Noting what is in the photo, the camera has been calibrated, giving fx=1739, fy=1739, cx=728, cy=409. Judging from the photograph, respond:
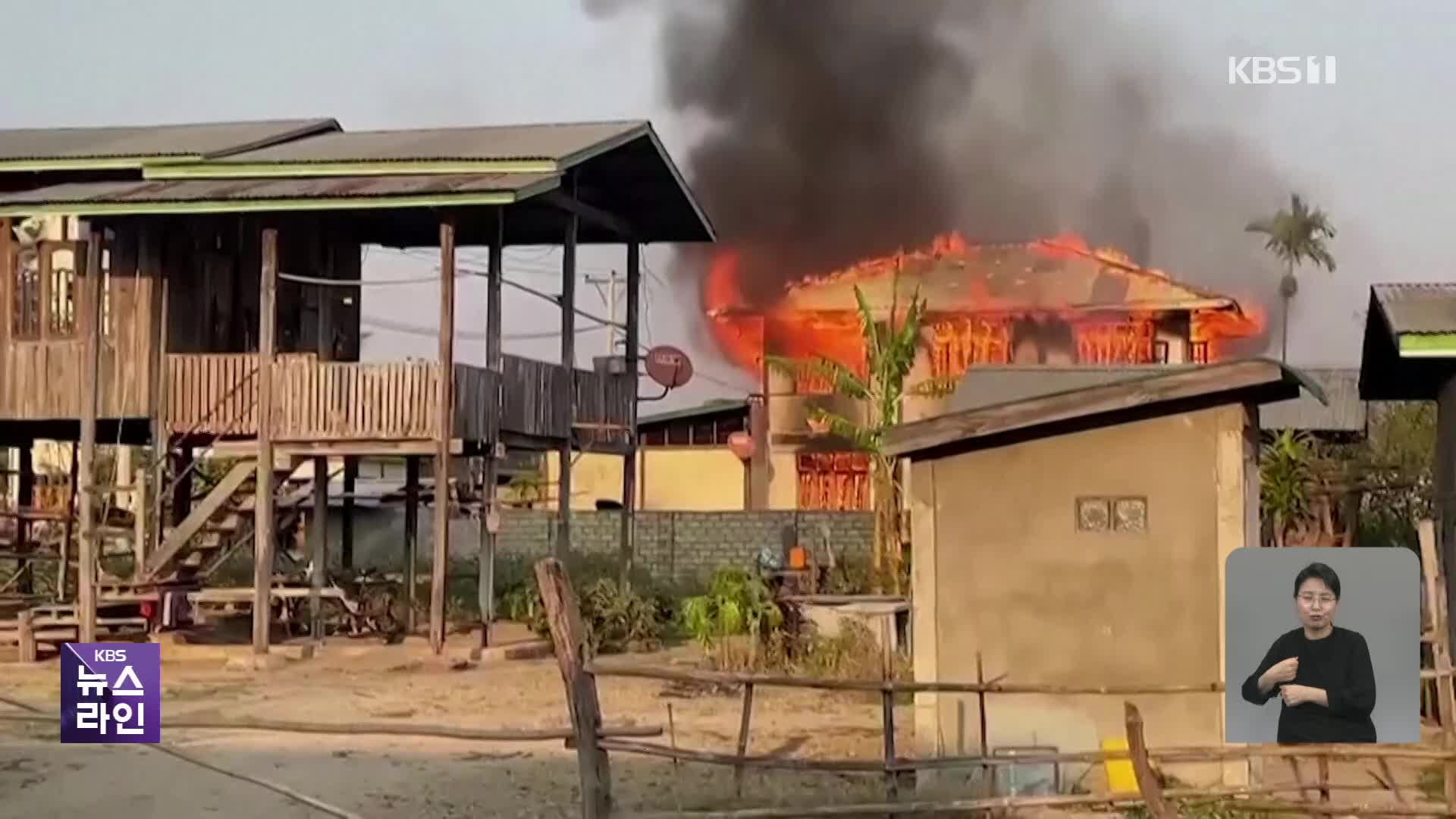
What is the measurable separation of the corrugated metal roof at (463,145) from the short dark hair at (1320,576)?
1381cm

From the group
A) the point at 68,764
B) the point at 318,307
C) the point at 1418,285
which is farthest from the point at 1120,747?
the point at 318,307

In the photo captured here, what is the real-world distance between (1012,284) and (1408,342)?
19.9 m

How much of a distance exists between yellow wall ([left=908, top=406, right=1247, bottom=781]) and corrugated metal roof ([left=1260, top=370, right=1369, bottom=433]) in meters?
21.8

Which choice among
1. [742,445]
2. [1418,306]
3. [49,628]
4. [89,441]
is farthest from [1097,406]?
[742,445]

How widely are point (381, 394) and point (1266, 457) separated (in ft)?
40.9

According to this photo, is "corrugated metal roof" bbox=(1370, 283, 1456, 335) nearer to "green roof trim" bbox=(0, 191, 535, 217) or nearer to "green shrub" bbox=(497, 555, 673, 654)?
"green roof trim" bbox=(0, 191, 535, 217)

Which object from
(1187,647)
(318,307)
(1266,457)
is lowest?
(1187,647)

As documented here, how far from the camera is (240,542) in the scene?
20.5 metres

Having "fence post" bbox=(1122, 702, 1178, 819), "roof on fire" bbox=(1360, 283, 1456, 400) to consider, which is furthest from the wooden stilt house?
"fence post" bbox=(1122, 702, 1178, 819)

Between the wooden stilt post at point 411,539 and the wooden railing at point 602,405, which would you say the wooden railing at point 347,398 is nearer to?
the wooden railing at point 602,405

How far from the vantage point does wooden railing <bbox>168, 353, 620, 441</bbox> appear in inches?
754

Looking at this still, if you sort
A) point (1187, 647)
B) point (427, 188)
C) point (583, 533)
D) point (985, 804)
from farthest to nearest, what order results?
point (583, 533), point (427, 188), point (1187, 647), point (985, 804)

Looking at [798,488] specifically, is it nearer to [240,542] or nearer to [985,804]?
[240,542]

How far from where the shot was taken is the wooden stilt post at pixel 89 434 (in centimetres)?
1941
